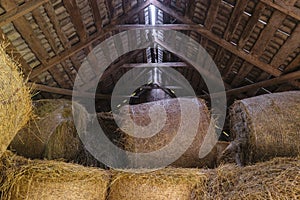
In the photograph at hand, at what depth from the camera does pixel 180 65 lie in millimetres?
6484

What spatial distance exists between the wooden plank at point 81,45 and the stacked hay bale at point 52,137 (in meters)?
1.69

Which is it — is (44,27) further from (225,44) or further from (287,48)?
(287,48)

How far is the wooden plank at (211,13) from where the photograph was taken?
14.4 feet

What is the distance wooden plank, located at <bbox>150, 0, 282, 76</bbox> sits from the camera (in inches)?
187

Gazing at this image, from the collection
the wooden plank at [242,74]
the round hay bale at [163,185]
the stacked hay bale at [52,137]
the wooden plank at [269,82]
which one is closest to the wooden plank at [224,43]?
the wooden plank at [269,82]

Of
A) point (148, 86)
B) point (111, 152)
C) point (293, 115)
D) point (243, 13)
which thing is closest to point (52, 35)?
point (111, 152)

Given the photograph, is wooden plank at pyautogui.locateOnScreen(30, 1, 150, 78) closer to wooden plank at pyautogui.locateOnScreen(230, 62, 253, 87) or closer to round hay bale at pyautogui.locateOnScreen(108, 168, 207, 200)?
wooden plank at pyautogui.locateOnScreen(230, 62, 253, 87)

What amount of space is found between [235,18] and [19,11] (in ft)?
8.58

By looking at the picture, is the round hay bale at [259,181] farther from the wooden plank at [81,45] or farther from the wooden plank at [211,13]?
the wooden plank at [81,45]

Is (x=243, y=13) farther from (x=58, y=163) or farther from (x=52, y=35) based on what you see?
(x=58, y=163)

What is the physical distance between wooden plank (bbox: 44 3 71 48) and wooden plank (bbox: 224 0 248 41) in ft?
7.17

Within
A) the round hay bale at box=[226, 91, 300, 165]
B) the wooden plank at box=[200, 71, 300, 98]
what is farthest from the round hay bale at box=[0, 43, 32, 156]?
the wooden plank at box=[200, 71, 300, 98]

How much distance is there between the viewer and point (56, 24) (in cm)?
414

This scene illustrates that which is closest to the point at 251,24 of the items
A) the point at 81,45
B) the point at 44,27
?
the point at 81,45
